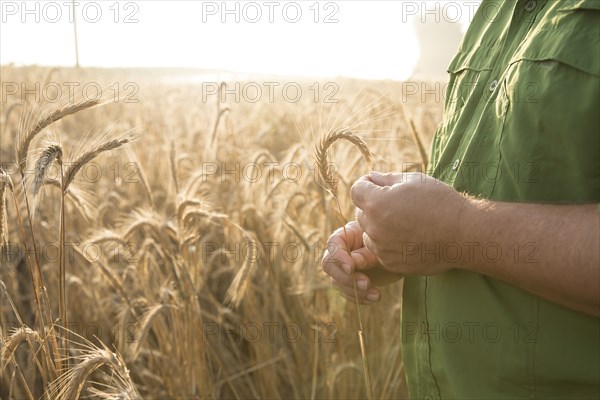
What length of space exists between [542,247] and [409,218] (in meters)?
0.22

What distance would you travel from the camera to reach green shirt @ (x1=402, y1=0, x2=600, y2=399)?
0.96 m

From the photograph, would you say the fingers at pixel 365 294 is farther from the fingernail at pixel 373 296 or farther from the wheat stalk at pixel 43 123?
the wheat stalk at pixel 43 123

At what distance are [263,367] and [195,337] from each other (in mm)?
434

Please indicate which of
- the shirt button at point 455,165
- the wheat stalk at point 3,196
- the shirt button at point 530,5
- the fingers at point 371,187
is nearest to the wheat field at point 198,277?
the wheat stalk at point 3,196

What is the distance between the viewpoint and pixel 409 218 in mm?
1060

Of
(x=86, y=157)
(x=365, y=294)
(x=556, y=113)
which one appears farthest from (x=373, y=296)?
(x=86, y=157)

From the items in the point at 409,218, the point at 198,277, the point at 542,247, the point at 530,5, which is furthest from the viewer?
the point at 198,277

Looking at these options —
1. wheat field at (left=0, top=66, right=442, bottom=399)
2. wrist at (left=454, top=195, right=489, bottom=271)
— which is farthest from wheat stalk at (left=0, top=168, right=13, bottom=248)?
wrist at (left=454, top=195, right=489, bottom=271)

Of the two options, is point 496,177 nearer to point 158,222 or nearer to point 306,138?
point 306,138

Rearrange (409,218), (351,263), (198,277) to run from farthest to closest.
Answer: (198,277) → (351,263) → (409,218)

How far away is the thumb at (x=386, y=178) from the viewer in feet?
3.76

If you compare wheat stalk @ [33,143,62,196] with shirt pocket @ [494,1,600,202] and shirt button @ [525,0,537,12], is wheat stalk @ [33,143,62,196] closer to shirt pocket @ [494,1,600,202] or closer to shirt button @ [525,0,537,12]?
shirt pocket @ [494,1,600,202]

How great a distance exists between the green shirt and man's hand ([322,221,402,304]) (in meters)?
0.12

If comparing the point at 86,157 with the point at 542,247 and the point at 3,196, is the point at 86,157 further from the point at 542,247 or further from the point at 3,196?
the point at 542,247
